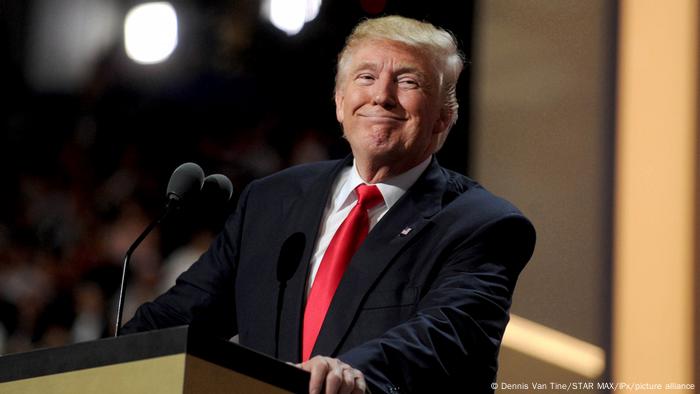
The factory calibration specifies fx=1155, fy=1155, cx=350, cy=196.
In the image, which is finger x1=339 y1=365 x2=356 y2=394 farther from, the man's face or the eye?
the eye

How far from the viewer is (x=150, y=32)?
14.9ft

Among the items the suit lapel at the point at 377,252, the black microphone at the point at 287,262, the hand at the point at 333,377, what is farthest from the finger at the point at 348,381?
the black microphone at the point at 287,262

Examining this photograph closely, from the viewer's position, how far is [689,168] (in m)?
3.68

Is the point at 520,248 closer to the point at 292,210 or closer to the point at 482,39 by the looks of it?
the point at 292,210

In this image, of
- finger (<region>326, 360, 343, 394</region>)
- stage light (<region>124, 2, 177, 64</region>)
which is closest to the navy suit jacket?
finger (<region>326, 360, 343, 394</region>)

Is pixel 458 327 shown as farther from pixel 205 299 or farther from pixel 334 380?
pixel 205 299

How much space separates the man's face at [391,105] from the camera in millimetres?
2396

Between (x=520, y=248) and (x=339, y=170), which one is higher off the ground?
(x=339, y=170)

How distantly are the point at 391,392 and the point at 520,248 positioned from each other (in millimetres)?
541

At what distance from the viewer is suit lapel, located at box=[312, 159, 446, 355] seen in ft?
6.79

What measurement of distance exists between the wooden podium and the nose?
0.91m

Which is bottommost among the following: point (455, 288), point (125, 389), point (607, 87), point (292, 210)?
point (125, 389)

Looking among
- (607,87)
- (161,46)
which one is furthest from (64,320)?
(607,87)

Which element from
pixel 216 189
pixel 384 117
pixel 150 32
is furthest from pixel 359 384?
pixel 150 32
